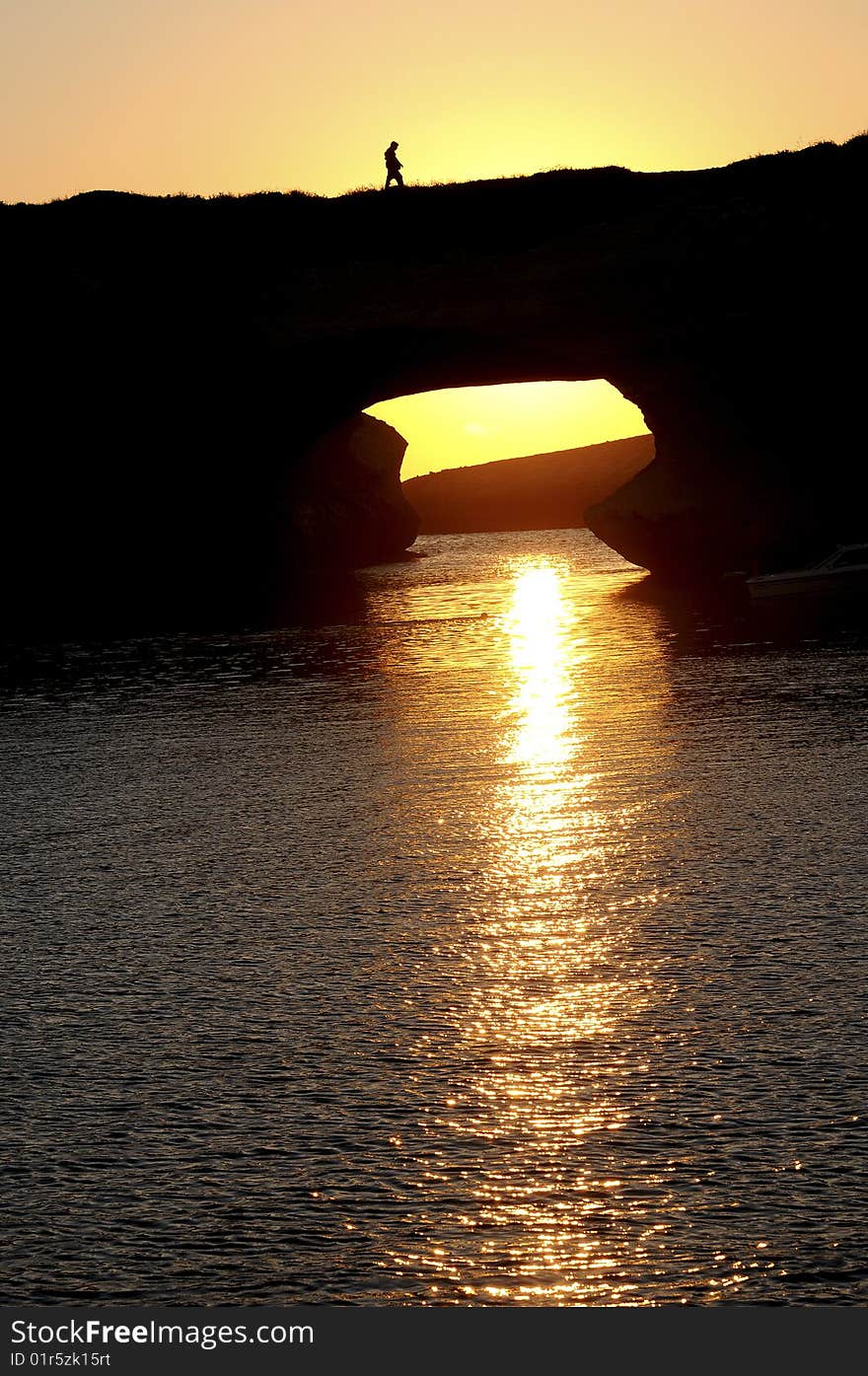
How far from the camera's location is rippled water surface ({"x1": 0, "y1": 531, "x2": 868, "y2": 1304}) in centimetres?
579

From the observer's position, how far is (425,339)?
63.6 meters

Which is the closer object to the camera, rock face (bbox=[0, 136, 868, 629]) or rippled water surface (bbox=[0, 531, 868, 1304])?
rippled water surface (bbox=[0, 531, 868, 1304])

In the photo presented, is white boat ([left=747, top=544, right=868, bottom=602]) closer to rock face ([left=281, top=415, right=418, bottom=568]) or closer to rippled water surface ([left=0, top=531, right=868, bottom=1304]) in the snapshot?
rippled water surface ([left=0, top=531, right=868, bottom=1304])

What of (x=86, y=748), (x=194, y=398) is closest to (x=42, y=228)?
(x=194, y=398)

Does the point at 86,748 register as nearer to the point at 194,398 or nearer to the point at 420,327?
the point at 420,327

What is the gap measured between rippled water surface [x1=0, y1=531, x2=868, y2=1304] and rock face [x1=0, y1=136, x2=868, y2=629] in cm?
3673

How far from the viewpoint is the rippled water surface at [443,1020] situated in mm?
5793

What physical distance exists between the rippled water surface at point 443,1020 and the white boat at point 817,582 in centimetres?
2778

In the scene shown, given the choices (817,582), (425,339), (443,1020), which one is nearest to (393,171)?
(425,339)
